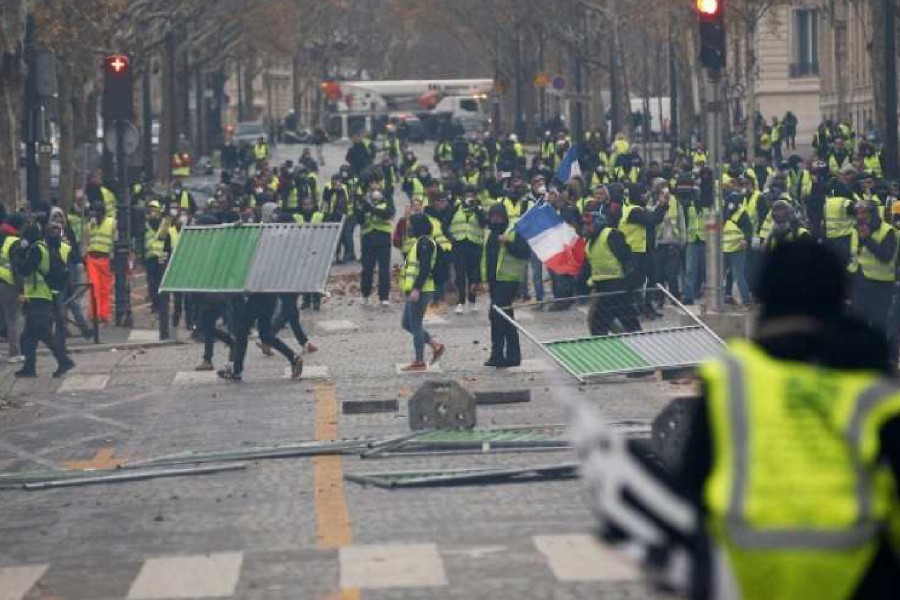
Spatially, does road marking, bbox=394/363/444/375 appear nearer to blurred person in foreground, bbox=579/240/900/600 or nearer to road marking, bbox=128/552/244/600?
road marking, bbox=128/552/244/600

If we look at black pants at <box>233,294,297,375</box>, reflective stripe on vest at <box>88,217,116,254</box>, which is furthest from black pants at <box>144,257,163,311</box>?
black pants at <box>233,294,297,375</box>

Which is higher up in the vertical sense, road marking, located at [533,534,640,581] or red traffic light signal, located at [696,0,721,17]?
red traffic light signal, located at [696,0,721,17]

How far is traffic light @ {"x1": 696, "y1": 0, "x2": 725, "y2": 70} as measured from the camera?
23.0 m

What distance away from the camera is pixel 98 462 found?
1788 centimetres

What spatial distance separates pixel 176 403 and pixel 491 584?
37.1 feet

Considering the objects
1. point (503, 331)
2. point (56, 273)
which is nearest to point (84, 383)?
point (56, 273)

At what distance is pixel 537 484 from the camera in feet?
49.9

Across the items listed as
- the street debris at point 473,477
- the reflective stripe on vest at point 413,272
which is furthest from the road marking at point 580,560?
the reflective stripe on vest at point 413,272

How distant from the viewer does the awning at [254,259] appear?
955 inches

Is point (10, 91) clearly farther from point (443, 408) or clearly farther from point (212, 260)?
point (443, 408)

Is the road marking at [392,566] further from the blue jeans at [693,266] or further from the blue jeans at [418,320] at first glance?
the blue jeans at [693,266]

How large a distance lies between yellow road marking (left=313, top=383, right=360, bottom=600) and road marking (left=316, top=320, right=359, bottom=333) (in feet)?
35.0

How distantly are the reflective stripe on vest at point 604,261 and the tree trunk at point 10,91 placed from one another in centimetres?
1271

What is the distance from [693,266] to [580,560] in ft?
67.0
